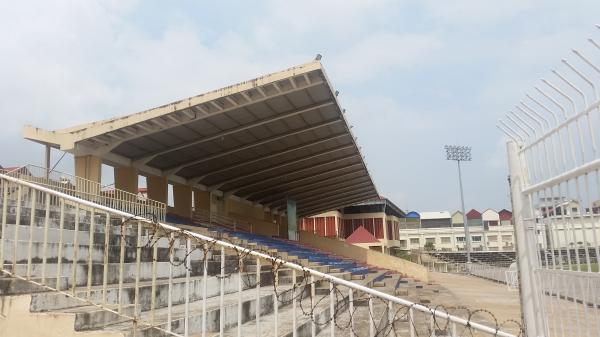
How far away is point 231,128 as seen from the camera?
587 inches

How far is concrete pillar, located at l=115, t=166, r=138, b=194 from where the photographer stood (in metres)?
15.0

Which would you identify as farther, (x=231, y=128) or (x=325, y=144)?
(x=325, y=144)

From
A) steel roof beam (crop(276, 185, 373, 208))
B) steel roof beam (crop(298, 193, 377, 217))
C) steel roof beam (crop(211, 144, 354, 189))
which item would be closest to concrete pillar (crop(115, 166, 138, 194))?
steel roof beam (crop(211, 144, 354, 189))

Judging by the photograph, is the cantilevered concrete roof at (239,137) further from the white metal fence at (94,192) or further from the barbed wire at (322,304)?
the barbed wire at (322,304)

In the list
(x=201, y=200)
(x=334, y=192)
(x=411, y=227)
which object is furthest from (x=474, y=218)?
(x=201, y=200)

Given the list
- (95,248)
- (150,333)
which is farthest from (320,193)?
(150,333)

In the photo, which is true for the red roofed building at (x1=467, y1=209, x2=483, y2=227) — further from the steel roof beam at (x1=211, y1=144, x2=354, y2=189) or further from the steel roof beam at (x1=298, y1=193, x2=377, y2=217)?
the steel roof beam at (x1=211, y1=144, x2=354, y2=189)

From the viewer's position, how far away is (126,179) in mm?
15133

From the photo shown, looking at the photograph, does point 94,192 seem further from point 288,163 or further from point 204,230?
point 288,163

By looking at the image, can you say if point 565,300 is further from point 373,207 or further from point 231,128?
point 373,207

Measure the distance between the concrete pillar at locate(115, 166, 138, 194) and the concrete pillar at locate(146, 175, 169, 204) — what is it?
5.28 feet

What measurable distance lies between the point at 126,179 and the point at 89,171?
206 centimetres

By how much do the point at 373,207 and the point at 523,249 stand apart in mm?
35150

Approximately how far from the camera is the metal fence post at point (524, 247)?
3.26 m
